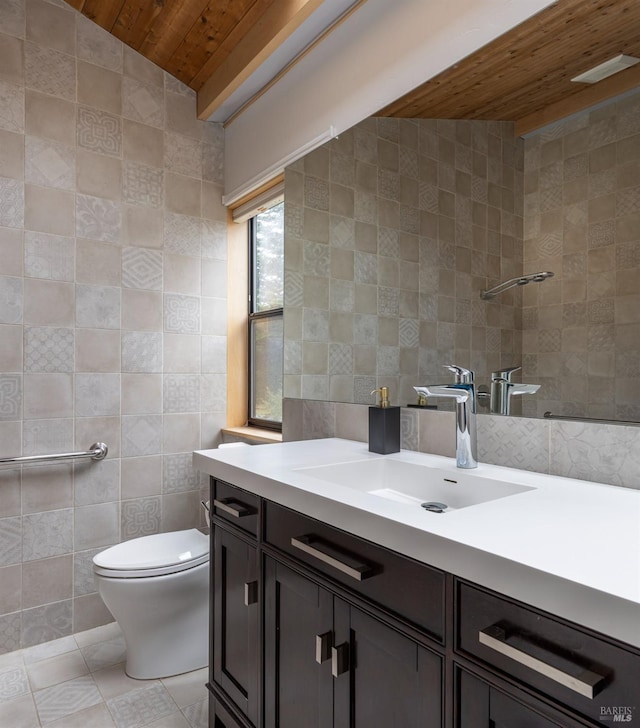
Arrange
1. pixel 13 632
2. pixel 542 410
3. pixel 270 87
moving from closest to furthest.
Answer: pixel 542 410, pixel 13 632, pixel 270 87

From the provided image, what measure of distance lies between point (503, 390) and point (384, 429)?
382mm

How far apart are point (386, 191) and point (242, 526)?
48.1 inches

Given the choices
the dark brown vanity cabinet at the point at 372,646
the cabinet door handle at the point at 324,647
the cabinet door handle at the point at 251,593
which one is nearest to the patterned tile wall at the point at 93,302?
the dark brown vanity cabinet at the point at 372,646

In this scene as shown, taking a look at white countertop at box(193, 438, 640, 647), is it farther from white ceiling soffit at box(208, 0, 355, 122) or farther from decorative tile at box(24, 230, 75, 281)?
white ceiling soffit at box(208, 0, 355, 122)

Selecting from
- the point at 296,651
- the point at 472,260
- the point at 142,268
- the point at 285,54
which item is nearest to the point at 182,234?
the point at 142,268

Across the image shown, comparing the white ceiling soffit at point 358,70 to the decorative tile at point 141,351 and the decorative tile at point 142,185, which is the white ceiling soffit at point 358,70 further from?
the decorative tile at point 141,351

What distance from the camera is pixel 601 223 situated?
3.78 ft

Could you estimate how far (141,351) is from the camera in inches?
97.7

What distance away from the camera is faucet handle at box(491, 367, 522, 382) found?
52.7 inches

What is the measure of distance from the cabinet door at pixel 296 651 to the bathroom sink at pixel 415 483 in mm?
276

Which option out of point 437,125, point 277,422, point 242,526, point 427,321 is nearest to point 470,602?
point 242,526

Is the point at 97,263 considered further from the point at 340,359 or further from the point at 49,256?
the point at 340,359

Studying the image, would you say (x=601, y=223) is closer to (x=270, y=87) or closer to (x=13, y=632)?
(x=270, y=87)

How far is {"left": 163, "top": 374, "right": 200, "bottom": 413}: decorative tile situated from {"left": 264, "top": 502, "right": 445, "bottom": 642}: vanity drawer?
4.88ft
